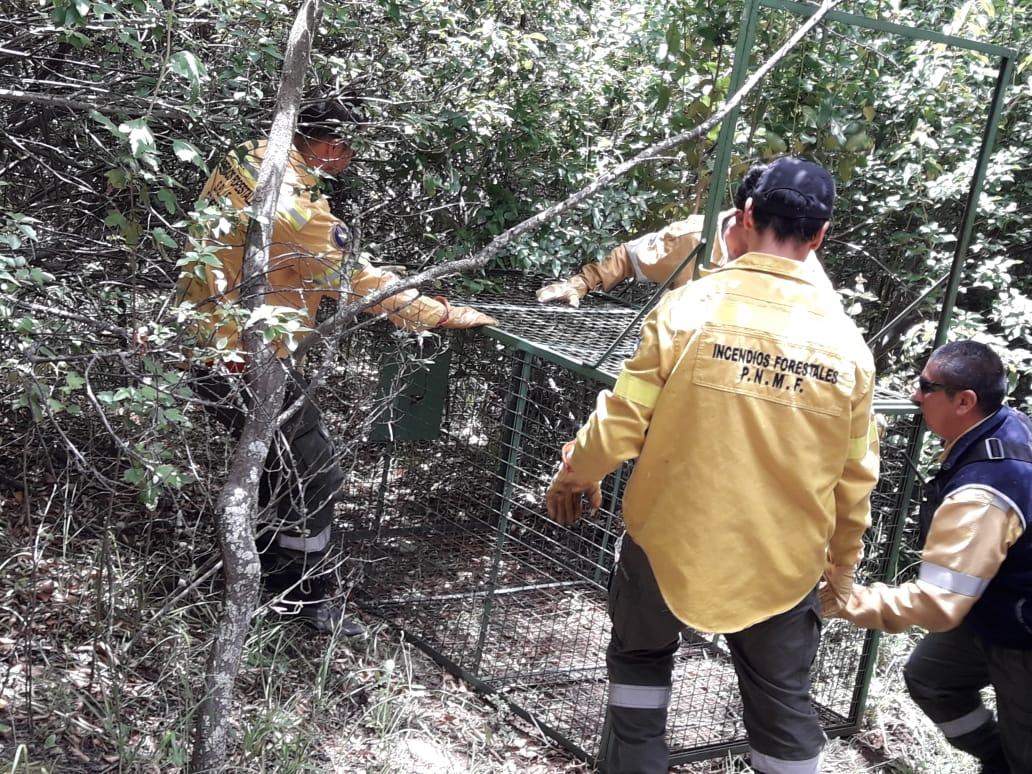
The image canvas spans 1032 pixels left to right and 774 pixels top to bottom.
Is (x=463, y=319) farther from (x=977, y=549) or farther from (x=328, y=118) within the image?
(x=977, y=549)

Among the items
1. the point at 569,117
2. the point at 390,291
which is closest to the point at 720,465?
the point at 390,291

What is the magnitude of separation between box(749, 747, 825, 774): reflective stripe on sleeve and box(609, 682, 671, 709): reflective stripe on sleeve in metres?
0.30

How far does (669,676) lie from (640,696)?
0.13m

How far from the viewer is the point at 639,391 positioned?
9.21ft

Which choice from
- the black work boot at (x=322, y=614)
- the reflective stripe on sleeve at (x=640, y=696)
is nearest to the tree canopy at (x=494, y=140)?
the black work boot at (x=322, y=614)

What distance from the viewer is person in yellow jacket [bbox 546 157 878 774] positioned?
2.75 metres

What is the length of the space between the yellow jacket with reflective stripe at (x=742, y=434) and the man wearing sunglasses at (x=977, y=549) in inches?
17.0

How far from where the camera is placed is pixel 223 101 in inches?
132

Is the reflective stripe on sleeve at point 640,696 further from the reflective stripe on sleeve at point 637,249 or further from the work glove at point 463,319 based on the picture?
the reflective stripe on sleeve at point 637,249

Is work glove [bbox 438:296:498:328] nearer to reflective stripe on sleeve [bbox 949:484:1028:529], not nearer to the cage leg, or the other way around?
the cage leg

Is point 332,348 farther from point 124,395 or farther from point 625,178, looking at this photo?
point 625,178

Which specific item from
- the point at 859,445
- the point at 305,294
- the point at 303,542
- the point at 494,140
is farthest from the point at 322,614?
the point at 859,445

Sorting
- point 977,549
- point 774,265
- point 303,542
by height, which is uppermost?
point 774,265

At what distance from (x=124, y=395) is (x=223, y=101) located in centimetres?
138
